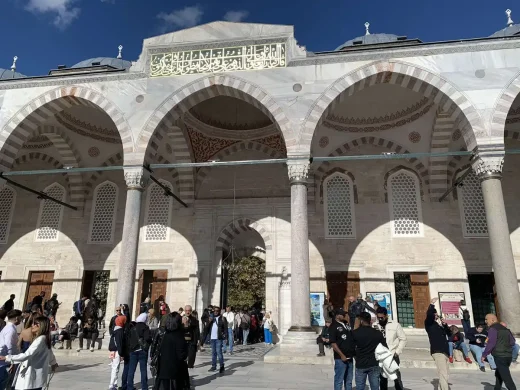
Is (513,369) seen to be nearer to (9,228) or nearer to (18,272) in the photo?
(18,272)

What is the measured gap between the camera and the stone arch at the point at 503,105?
784 centimetres

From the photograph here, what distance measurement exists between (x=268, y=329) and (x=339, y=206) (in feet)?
13.5

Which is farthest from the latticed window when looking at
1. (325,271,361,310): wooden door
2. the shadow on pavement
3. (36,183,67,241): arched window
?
(36,183,67,241): arched window

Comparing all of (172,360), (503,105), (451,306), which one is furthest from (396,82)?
(172,360)

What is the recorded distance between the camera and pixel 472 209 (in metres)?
11.2

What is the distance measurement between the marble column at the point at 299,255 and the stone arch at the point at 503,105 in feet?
12.6

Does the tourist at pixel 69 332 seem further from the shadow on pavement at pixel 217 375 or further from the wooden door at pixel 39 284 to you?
the wooden door at pixel 39 284

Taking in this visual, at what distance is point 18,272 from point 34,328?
36.1 feet

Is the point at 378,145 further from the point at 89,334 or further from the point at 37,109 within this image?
the point at 37,109

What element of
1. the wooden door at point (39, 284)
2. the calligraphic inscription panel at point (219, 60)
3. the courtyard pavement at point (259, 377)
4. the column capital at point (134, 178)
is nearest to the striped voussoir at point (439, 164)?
the calligraphic inscription panel at point (219, 60)

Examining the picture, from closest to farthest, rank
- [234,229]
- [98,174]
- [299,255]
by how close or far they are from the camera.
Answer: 1. [299,255]
2. [234,229]
3. [98,174]

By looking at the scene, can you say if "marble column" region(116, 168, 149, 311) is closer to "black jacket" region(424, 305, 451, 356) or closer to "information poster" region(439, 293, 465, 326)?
"black jacket" region(424, 305, 451, 356)

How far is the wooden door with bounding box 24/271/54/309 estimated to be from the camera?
12211mm

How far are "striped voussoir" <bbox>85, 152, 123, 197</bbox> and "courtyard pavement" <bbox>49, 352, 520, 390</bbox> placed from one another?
23.3 ft
